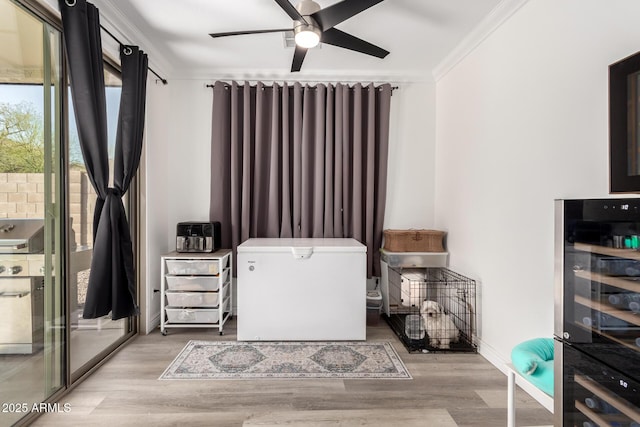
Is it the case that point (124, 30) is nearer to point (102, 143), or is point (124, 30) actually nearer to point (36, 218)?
→ point (102, 143)

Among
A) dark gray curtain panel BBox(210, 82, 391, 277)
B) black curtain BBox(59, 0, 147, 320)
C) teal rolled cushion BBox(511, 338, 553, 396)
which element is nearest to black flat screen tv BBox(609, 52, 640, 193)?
teal rolled cushion BBox(511, 338, 553, 396)

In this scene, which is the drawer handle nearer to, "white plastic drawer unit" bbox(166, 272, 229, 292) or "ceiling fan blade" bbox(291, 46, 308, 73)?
"white plastic drawer unit" bbox(166, 272, 229, 292)

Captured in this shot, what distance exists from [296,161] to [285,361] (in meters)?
1.81

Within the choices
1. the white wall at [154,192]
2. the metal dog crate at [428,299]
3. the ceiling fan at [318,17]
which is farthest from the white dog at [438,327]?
the white wall at [154,192]

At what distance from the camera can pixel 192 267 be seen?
9.71 ft

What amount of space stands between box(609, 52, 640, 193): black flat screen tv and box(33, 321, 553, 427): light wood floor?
53.5 inches

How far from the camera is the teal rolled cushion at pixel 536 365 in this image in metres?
1.42

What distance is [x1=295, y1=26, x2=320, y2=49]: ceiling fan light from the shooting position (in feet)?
6.56

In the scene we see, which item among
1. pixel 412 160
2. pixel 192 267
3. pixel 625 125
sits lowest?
pixel 192 267

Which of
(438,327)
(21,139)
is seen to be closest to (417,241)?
(438,327)

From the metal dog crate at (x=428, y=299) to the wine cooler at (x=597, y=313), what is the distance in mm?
1482

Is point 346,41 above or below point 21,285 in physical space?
above

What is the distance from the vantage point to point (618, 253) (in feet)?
3.42

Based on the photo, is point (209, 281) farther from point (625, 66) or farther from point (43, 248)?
point (625, 66)
